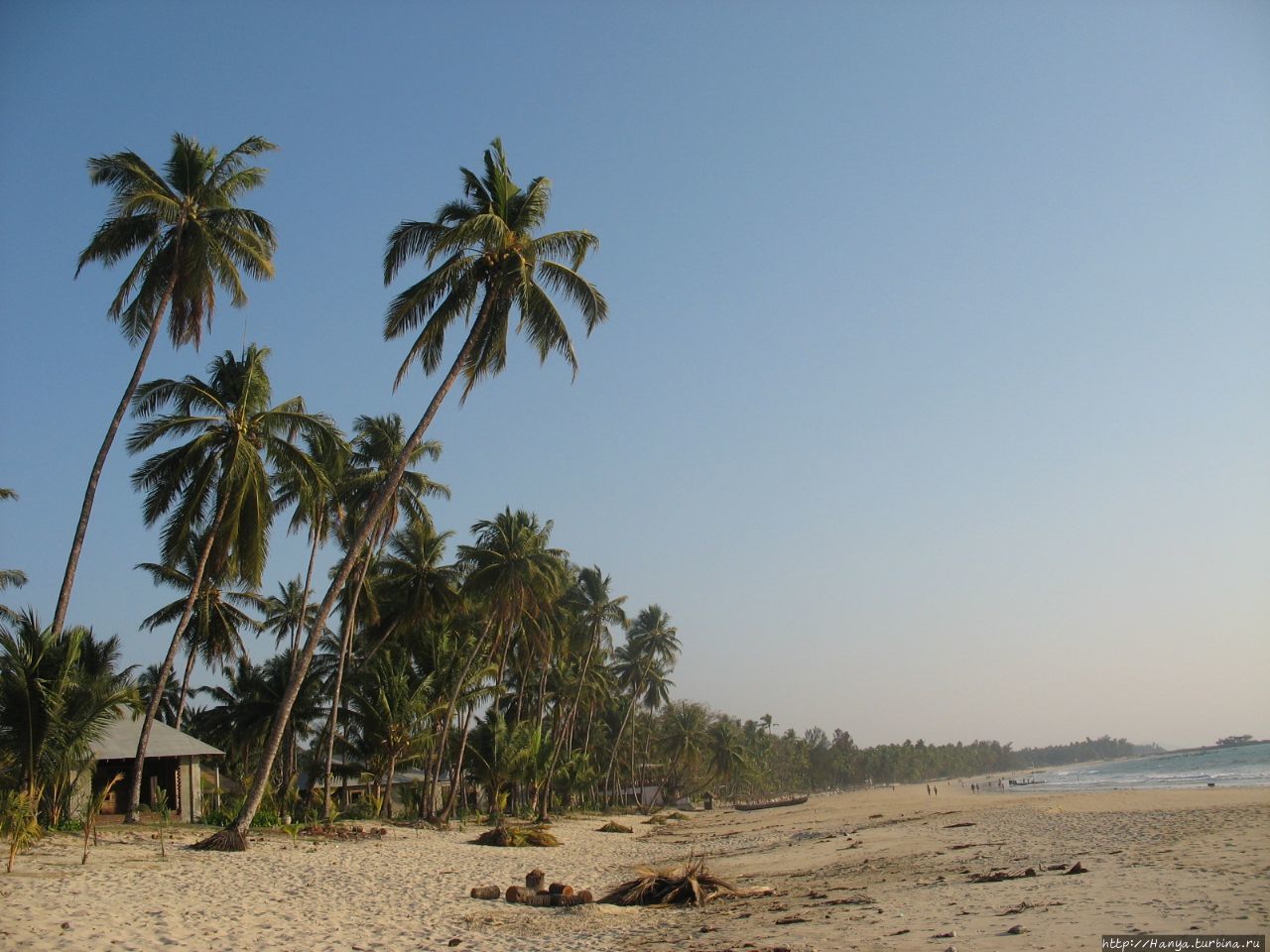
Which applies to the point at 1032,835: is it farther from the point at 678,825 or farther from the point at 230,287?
the point at 678,825

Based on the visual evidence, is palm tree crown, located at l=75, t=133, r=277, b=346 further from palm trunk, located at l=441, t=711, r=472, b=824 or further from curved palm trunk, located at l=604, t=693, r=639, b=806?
curved palm trunk, located at l=604, t=693, r=639, b=806

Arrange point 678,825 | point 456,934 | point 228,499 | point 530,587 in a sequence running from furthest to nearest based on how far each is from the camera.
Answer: point 678,825 → point 530,587 → point 228,499 → point 456,934

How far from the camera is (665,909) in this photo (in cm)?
1214

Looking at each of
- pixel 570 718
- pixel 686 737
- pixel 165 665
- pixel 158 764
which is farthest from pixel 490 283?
pixel 686 737

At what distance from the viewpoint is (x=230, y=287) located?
2036cm

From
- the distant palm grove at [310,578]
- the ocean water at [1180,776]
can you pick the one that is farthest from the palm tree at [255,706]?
the ocean water at [1180,776]

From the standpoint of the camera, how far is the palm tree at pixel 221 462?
779 inches

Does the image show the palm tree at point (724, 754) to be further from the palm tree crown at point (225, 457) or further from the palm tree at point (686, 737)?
the palm tree crown at point (225, 457)

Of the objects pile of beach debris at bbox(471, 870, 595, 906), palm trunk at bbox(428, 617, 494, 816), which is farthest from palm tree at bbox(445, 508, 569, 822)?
pile of beach debris at bbox(471, 870, 595, 906)

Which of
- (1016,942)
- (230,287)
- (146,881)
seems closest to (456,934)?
(146,881)

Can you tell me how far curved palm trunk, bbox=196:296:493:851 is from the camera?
1591 centimetres

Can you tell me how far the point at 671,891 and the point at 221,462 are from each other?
49.2 feet

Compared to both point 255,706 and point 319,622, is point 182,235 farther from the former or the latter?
point 255,706

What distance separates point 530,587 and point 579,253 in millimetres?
17006
